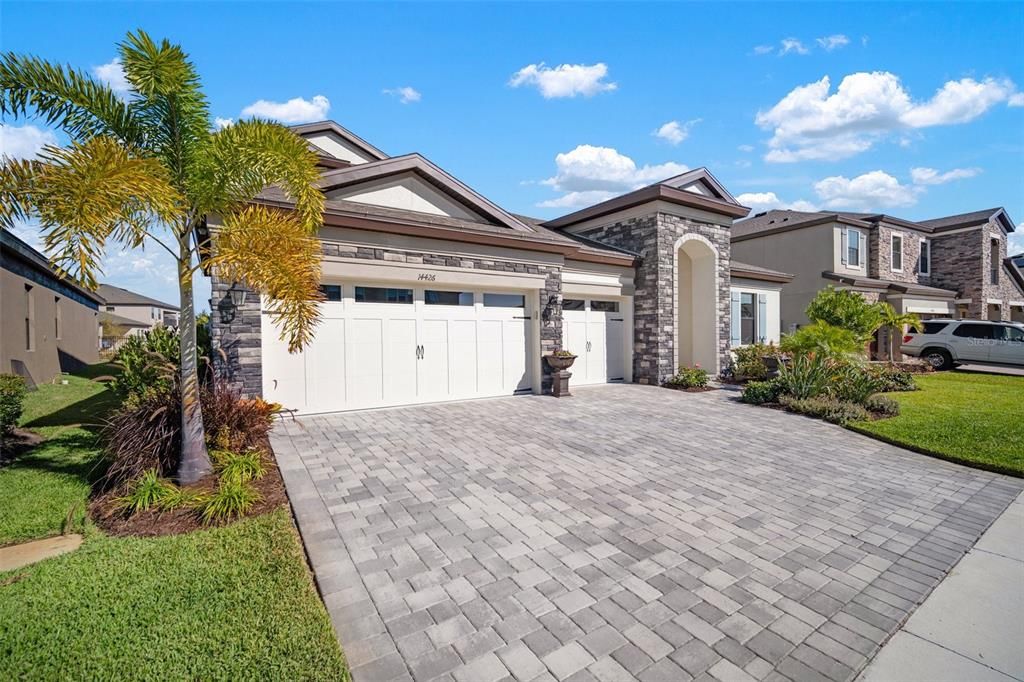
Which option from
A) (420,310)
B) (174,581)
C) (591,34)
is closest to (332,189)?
(420,310)

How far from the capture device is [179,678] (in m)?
2.34

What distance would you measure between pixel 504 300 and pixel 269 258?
6766 mm

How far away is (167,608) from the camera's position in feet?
9.64

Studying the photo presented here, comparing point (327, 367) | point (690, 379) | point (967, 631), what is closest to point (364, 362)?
point (327, 367)

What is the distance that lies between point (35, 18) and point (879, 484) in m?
11.3

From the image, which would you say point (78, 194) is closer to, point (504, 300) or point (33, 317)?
point (504, 300)

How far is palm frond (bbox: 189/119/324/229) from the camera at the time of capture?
16.5 ft

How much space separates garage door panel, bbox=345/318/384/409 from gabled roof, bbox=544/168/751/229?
8.18m

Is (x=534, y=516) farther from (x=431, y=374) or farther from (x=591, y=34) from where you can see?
(x=591, y=34)

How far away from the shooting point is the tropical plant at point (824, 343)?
32.6 feet

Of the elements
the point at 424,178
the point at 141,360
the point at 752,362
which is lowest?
the point at 752,362

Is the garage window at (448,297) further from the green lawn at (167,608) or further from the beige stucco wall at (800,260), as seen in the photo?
the beige stucco wall at (800,260)

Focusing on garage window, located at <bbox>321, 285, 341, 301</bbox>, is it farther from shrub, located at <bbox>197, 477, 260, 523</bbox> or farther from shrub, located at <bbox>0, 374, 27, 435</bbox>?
shrub, located at <bbox>197, 477, 260, 523</bbox>

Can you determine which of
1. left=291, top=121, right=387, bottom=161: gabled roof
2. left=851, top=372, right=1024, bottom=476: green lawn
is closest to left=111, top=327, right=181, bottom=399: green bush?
left=291, top=121, right=387, bottom=161: gabled roof
